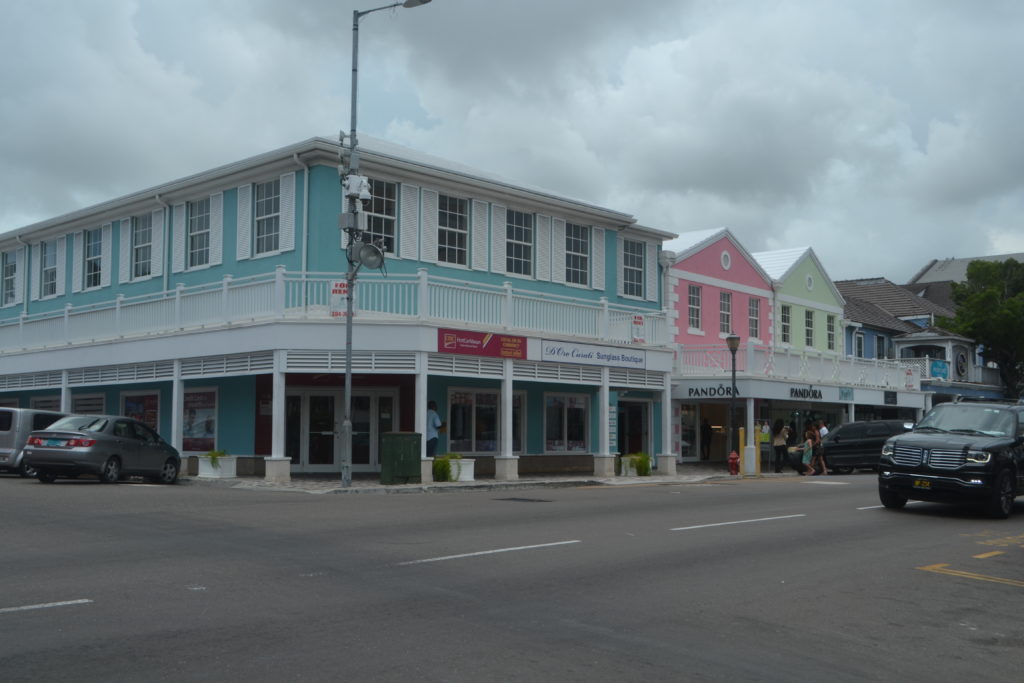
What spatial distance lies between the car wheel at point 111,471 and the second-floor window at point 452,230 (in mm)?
9477

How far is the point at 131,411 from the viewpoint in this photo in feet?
96.5

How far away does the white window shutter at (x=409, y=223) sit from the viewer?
25734 millimetres

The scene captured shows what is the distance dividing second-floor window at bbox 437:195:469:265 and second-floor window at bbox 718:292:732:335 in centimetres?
1250

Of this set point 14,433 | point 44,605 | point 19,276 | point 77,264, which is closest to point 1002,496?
point 44,605

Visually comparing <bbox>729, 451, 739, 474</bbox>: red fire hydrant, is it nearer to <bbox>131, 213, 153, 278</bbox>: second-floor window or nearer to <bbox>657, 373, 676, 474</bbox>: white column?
<bbox>657, 373, 676, 474</bbox>: white column

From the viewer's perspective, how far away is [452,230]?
27031 millimetres

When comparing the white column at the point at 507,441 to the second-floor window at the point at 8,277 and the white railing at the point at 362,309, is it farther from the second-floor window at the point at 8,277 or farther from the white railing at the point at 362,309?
the second-floor window at the point at 8,277

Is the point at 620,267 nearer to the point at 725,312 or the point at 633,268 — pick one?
the point at 633,268

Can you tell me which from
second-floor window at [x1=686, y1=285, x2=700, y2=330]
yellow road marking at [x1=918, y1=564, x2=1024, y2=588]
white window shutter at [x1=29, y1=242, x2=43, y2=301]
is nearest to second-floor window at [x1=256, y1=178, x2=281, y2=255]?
white window shutter at [x1=29, y1=242, x2=43, y2=301]

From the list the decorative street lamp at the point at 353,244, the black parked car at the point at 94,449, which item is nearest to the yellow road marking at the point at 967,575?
the decorative street lamp at the point at 353,244

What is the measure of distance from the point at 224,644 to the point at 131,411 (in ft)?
79.7

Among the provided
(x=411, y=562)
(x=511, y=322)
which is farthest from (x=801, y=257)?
(x=411, y=562)

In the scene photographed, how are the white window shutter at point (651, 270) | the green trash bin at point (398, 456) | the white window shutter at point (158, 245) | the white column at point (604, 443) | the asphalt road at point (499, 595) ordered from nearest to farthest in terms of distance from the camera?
the asphalt road at point (499, 595), the green trash bin at point (398, 456), the white column at point (604, 443), the white window shutter at point (158, 245), the white window shutter at point (651, 270)

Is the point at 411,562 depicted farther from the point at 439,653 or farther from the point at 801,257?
the point at 801,257
